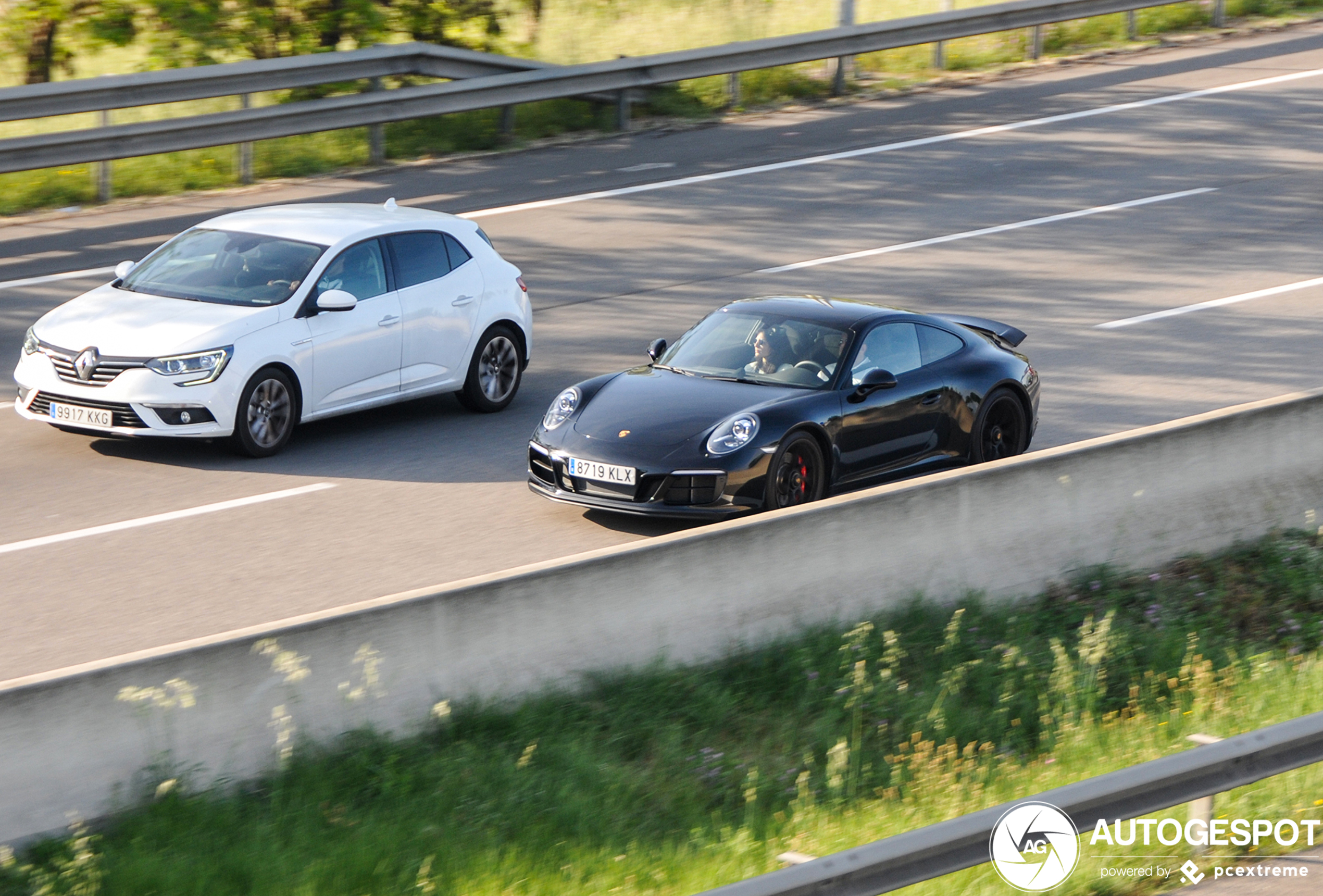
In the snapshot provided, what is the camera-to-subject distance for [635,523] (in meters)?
10.1

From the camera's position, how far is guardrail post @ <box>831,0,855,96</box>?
76.6 feet

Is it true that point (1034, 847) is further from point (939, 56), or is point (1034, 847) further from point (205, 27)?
point (939, 56)

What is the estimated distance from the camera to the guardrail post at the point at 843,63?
2336 centimetres

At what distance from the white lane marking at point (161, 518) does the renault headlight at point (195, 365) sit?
0.94 meters

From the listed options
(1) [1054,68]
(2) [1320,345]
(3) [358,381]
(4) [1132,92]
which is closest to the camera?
(3) [358,381]

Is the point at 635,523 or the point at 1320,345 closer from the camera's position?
the point at 635,523

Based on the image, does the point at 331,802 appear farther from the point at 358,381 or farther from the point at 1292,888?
the point at 358,381

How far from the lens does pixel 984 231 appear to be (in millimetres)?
17625

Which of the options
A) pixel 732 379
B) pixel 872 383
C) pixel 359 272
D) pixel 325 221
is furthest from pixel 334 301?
pixel 872 383

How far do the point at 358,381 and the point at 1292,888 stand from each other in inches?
316

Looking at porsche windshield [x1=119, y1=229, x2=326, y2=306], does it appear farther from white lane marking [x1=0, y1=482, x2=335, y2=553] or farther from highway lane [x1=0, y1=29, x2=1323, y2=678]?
white lane marking [x1=0, y1=482, x2=335, y2=553]

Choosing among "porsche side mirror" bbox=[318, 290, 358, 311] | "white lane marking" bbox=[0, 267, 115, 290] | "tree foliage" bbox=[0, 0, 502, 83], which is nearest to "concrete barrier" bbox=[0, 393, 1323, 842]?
"porsche side mirror" bbox=[318, 290, 358, 311]

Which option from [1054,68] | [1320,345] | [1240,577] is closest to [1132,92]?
[1054,68]

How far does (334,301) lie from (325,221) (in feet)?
3.43
